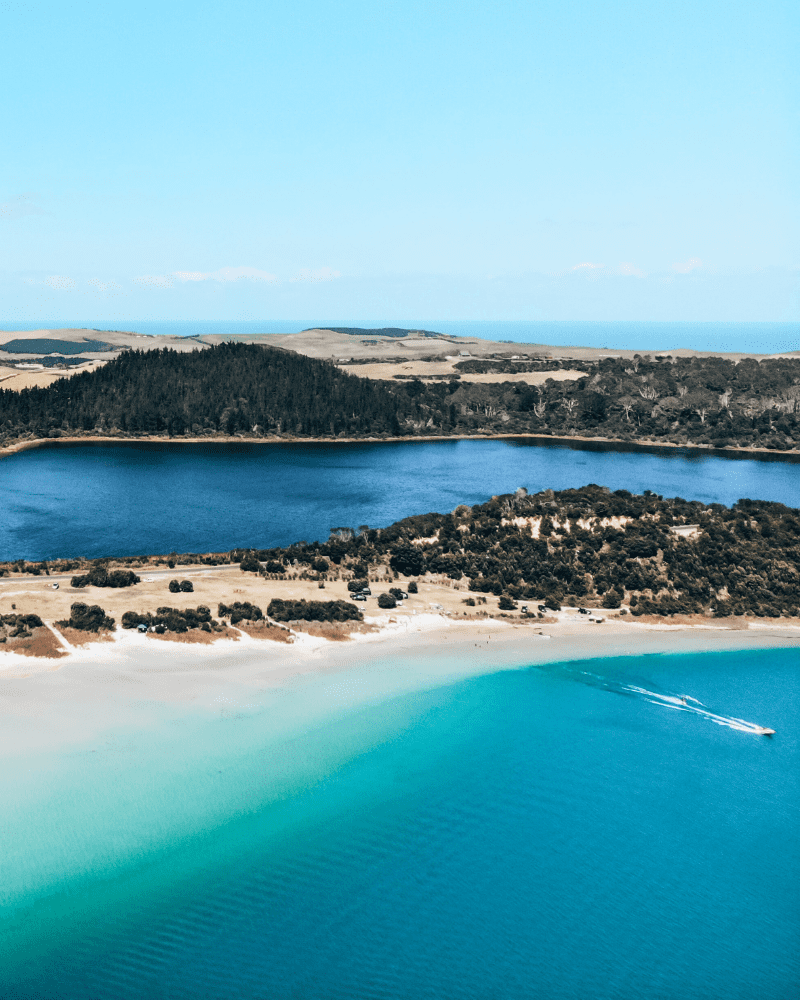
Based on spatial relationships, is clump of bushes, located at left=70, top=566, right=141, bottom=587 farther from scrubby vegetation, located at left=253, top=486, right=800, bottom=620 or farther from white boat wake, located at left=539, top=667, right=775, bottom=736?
white boat wake, located at left=539, top=667, right=775, bottom=736

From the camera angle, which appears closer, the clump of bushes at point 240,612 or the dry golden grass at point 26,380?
the clump of bushes at point 240,612

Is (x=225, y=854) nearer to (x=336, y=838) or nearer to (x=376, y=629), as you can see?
(x=336, y=838)

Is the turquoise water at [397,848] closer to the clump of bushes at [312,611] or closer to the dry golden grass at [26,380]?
the clump of bushes at [312,611]

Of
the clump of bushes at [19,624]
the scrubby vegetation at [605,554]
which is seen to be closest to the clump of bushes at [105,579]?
the clump of bushes at [19,624]

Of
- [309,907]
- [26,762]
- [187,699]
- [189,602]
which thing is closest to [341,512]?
[189,602]

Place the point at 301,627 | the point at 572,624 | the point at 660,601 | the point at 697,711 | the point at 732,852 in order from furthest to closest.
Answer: the point at 660,601 → the point at 572,624 → the point at 301,627 → the point at 697,711 → the point at 732,852

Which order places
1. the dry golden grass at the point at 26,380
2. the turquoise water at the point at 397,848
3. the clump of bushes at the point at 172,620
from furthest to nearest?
the dry golden grass at the point at 26,380, the clump of bushes at the point at 172,620, the turquoise water at the point at 397,848
